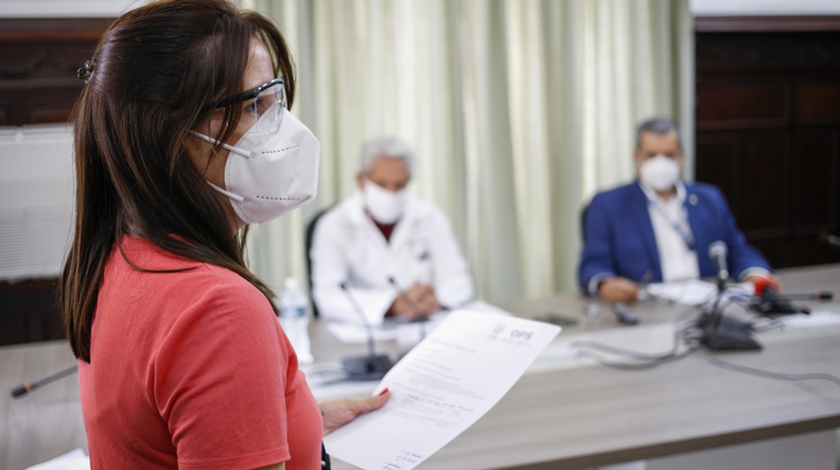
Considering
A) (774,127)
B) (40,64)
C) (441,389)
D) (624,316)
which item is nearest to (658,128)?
(624,316)

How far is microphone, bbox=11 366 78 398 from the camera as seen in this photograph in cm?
195

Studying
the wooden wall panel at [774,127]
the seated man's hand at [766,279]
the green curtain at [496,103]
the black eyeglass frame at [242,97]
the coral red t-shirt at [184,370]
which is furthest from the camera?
the wooden wall panel at [774,127]

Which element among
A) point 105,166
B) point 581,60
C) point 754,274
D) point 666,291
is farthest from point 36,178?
point 581,60

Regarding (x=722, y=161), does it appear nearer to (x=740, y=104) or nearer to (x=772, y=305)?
(x=740, y=104)

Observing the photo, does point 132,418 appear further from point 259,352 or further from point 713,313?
point 713,313

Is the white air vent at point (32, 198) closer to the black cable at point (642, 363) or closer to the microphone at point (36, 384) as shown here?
the microphone at point (36, 384)

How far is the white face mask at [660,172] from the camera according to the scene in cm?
312

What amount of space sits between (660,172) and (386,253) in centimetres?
119

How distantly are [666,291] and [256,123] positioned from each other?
7.39 ft

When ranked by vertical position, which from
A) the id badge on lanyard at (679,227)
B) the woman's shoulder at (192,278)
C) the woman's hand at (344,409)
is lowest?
the id badge on lanyard at (679,227)

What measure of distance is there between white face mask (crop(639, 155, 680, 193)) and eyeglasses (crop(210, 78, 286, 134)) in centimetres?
247

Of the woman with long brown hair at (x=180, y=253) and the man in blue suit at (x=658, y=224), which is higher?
the woman with long brown hair at (x=180, y=253)

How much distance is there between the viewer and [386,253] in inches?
128

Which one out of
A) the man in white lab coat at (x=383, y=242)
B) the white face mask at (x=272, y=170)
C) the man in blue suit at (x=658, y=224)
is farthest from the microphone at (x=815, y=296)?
the white face mask at (x=272, y=170)
